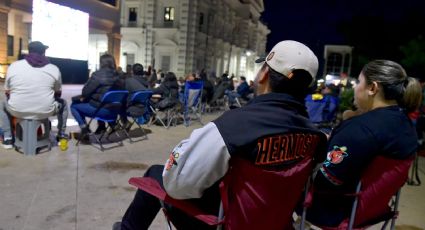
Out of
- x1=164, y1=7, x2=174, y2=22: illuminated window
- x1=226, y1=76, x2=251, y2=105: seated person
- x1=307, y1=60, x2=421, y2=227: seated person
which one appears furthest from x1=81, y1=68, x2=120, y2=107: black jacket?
x1=164, y1=7, x2=174, y2=22: illuminated window

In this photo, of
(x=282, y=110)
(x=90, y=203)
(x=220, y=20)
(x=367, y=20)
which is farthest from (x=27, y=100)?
(x=220, y=20)

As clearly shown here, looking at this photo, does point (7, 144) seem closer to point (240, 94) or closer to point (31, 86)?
point (31, 86)

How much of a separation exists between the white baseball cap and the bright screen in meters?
15.7

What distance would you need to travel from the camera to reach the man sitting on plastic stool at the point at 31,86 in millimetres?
5379

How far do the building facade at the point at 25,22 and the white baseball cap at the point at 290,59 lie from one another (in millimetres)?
18544

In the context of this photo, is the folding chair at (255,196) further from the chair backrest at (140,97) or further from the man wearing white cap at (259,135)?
the chair backrest at (140,97)

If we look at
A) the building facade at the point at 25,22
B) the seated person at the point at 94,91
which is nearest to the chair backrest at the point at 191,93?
the seated person at the point at 94,91

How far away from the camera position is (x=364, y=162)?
7.49 ft

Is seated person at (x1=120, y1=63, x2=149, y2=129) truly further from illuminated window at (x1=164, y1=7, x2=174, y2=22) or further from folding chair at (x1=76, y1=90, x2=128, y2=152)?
illuminated window at (x1=164, y1=7, x2=174, y2=22)

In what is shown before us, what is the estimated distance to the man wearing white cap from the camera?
174 centimetres

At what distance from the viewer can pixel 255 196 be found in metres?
1.82

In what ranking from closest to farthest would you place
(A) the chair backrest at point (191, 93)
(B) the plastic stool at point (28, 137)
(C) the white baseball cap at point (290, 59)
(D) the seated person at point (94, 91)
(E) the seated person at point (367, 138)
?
1. (C) the white baseball cap at point (290, 59)
2. (E) the seated person at point (367, 138)
3. (B) the plastic stool at point (28, 137)
4. (D) the seated person at point (94, 91)
5. (A) the chair backrest at point (191, 93)

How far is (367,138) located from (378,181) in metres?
0.29

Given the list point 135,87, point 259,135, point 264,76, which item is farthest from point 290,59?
point 135,87
